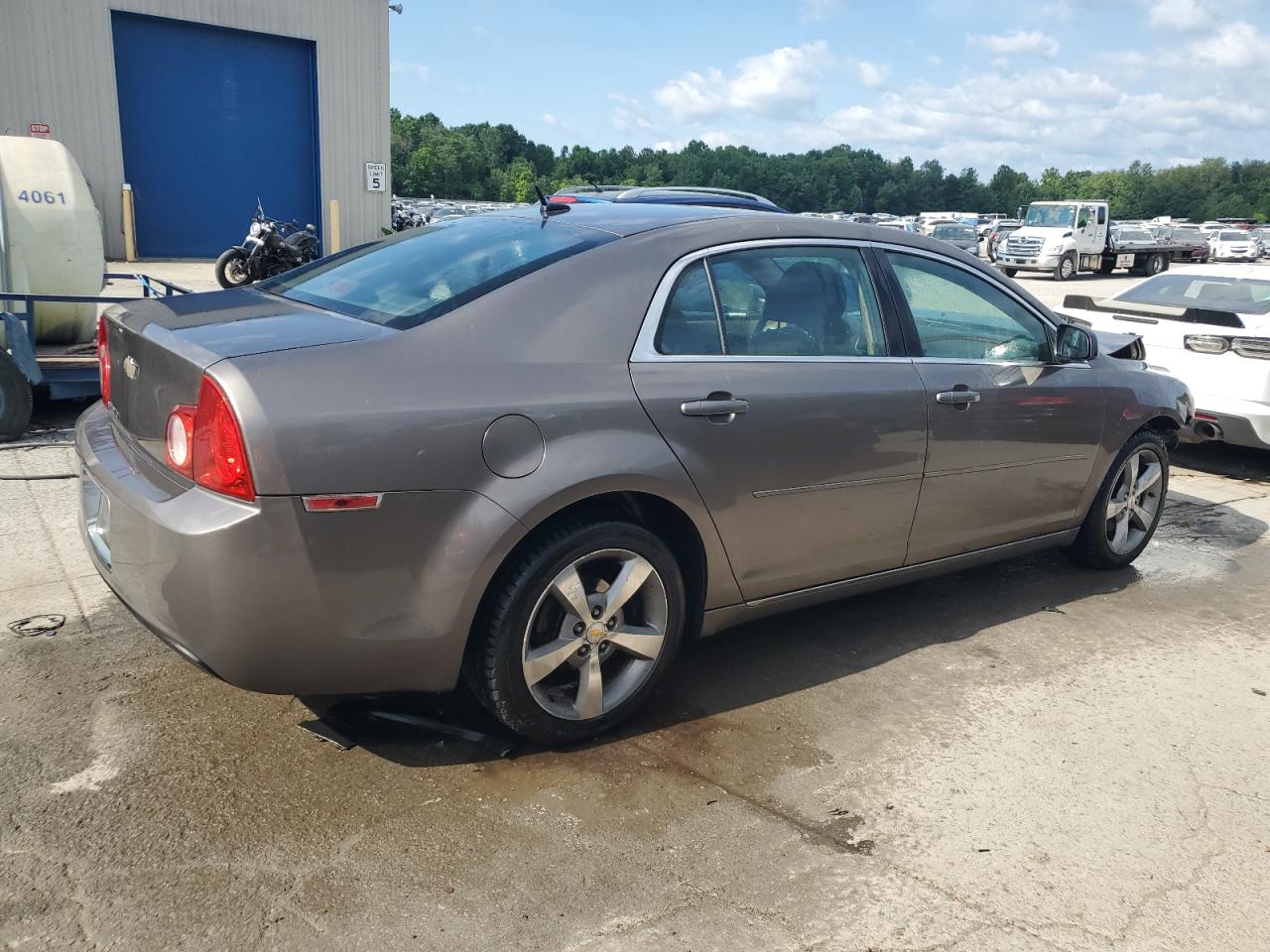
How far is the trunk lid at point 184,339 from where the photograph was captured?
2715 millimetres

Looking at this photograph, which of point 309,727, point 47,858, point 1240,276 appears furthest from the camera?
point 1240,276

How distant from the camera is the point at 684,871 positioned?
2.62 m

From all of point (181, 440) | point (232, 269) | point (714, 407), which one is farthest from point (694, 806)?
point (232, 269)

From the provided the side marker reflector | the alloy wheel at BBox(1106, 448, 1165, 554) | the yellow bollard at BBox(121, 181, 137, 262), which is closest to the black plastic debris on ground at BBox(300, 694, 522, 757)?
the side marker reflector

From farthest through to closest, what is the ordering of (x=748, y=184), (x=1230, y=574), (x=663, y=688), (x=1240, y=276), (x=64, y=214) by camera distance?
(x=748, y=184)
(x=1240, y=276)
(x=64, y=214)
(x=1230, y=574)
(x=663, y=688)

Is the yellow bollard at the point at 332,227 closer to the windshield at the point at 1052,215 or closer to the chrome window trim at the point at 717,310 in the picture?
the chrome window trim at the point at 717,310

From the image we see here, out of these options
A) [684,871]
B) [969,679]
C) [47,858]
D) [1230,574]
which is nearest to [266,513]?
[47,858]

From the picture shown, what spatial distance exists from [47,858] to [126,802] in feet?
0.88

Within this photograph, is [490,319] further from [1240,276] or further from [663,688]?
[1240,276]

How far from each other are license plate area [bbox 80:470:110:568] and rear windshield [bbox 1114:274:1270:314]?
24.0 feet

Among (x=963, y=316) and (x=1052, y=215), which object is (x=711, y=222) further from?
(x=1052, y=215)

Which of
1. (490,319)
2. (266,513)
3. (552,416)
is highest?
(490,319)

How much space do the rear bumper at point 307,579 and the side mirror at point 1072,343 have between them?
273 centimetres

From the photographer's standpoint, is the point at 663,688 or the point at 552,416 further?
the point at 663,688
